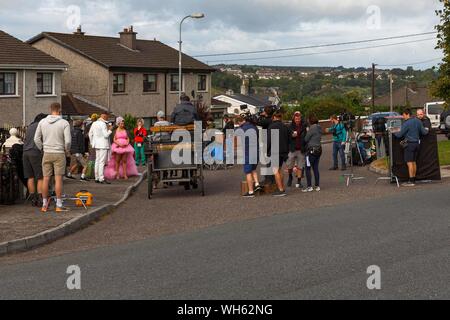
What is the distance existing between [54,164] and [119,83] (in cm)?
4027

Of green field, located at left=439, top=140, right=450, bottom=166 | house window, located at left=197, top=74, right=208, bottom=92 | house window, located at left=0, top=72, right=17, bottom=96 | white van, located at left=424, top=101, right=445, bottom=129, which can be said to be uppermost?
house window, located at left=197, top=74, right=208, bottom=92

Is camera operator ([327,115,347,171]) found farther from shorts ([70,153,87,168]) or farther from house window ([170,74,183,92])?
house window ([170,74,183,92])

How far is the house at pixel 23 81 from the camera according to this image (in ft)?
139

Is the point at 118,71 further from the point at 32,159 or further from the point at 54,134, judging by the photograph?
the point at 54,134

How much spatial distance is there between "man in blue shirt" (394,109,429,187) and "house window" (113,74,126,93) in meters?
36.8

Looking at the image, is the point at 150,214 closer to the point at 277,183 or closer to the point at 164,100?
the point at 277,183

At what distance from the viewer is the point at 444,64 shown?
105 ft

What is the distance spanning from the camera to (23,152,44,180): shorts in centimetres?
1512

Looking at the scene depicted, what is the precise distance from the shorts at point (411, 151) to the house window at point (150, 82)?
38557 mm

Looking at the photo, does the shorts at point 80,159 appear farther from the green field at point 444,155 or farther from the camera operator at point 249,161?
the green field at point 444,155

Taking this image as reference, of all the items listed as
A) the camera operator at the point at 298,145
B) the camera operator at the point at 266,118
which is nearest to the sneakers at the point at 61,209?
the camera operator at the point at 298,145

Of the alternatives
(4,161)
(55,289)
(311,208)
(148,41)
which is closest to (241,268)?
(55,289)

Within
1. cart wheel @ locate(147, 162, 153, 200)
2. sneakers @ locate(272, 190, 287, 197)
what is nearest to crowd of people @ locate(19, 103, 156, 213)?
cart wheel @ locate(147, 162, 153, 200)
